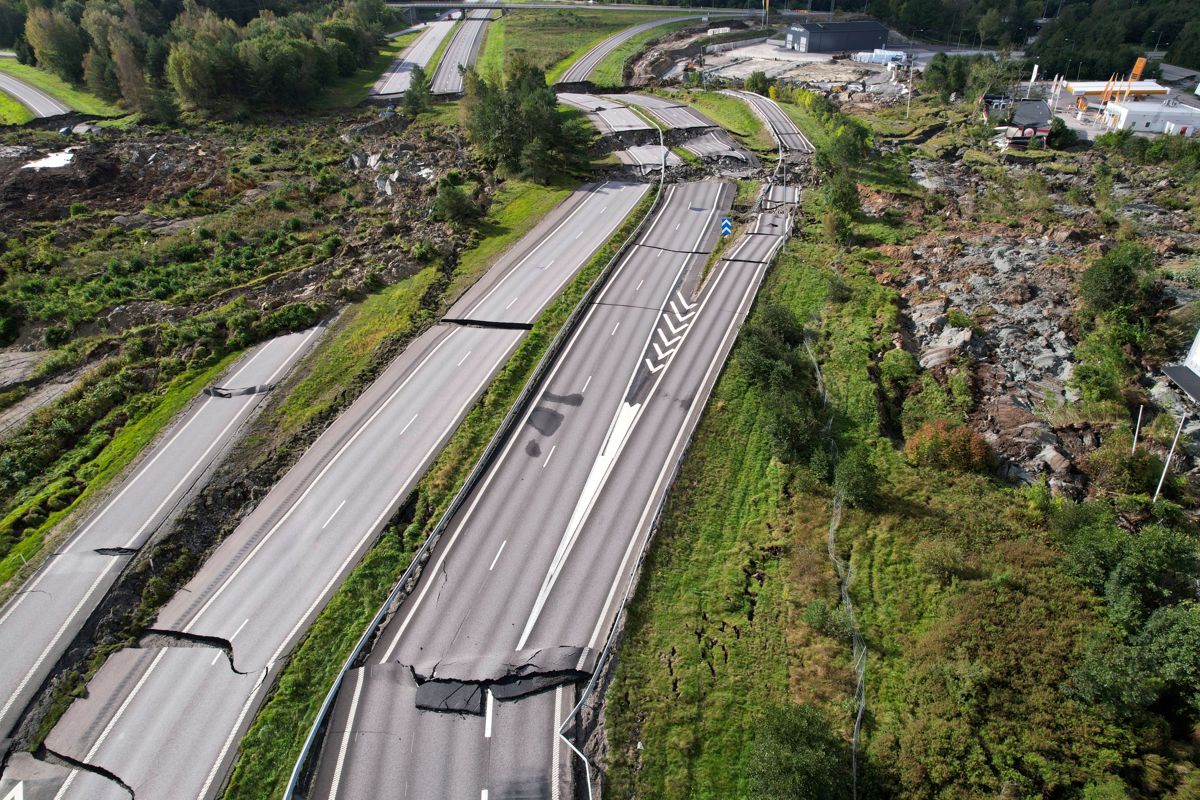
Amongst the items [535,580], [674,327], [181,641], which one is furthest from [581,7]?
[181,641]

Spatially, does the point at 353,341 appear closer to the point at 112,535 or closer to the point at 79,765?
the point at 112,535

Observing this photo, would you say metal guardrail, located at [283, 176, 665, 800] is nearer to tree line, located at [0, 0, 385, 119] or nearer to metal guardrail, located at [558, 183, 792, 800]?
metal guardrail, located at [558, 183, 792, 800]

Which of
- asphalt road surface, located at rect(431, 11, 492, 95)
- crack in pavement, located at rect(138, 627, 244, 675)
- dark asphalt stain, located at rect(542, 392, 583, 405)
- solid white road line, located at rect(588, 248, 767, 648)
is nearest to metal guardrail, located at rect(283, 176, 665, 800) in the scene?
dark asphalt stain, located at rect(542, 392, 583, 405)

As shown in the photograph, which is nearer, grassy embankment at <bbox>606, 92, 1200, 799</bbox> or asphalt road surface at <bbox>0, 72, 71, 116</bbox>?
grassy embankment at <bbox>606, 92, 1200, 799</bbox>

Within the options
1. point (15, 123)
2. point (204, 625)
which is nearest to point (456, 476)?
point (204, 625)

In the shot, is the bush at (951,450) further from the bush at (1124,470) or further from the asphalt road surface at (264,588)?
the asphalt road surface at (264,588)
